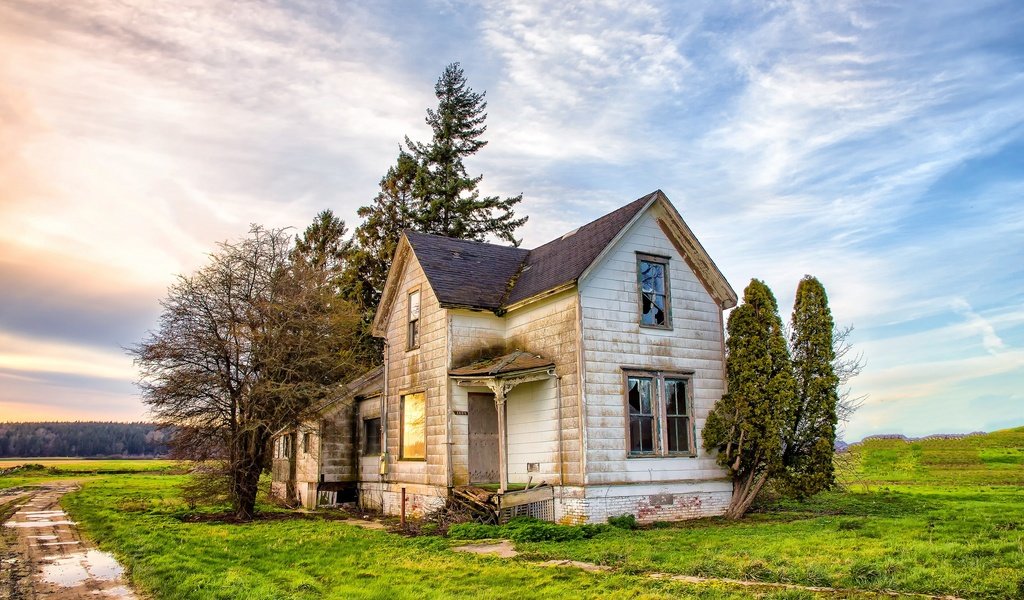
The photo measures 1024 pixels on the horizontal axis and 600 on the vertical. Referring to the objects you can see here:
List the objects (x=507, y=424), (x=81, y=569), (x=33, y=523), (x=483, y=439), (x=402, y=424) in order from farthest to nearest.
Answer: (x=402, y=424) → (x=33, y=523) → (x=483, y=439) → (x=507, y=424) → (x=81, y=569)

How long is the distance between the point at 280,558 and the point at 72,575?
10.5 feet

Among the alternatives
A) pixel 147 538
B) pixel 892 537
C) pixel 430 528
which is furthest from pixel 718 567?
pixel 147 538

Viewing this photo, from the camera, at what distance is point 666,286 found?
58.4 feet

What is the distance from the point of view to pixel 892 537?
1136 centimetres

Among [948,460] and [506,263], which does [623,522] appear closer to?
[506,263]

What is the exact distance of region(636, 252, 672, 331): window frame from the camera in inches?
675

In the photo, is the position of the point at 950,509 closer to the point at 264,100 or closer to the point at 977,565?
the point at 977,565

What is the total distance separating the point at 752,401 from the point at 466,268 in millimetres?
8893

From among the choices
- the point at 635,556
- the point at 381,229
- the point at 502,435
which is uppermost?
the point at 381,229

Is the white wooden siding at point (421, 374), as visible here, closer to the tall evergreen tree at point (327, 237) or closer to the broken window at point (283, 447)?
the broken window at point (283, 447)

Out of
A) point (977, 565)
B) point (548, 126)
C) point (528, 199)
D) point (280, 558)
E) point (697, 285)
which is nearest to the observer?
point (977, 565)

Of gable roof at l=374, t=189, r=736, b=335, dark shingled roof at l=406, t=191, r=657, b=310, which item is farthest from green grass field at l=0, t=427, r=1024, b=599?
dark shingled roof at l=406, t=191, r=657, b=310

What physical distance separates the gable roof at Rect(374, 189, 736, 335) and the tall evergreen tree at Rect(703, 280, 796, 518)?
1.62 metres

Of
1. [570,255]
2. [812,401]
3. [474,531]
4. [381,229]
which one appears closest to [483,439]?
[474,531]
